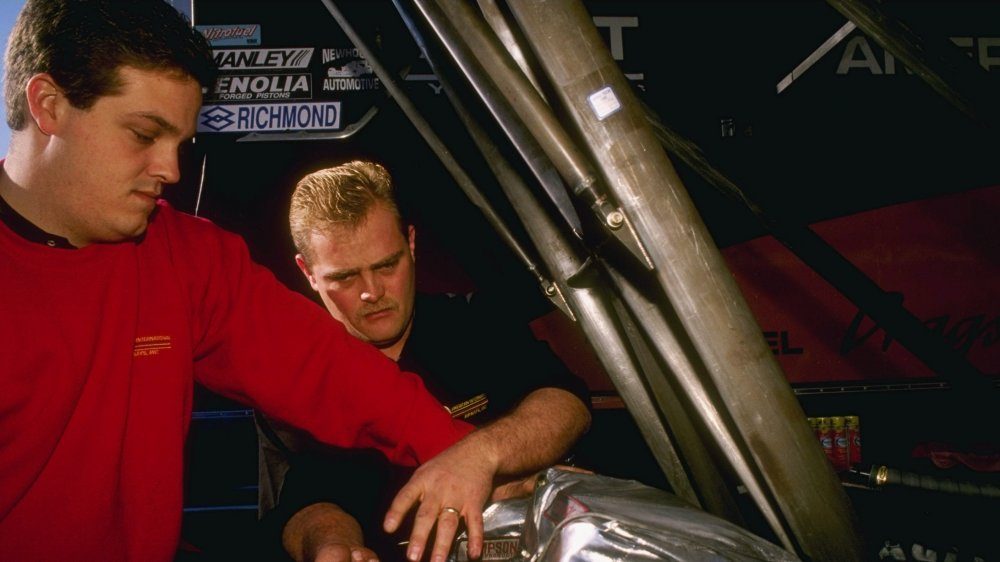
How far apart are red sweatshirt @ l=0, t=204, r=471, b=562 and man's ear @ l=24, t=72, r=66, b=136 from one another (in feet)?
0.70

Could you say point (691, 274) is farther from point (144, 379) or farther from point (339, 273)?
point (339, 273)

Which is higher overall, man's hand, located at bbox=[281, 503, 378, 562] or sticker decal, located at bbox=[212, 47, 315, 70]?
sticker decal, located at bbox=[212, 47, 315, 70]

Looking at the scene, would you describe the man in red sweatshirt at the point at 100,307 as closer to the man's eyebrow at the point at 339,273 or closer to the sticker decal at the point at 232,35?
the man's eyebrow at the point at 339,273

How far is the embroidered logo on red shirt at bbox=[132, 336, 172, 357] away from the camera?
121 cm

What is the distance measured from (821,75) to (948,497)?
252cm

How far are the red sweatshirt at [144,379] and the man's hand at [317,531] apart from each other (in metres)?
0.21

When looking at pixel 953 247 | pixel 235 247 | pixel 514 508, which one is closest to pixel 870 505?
pixel 514 508

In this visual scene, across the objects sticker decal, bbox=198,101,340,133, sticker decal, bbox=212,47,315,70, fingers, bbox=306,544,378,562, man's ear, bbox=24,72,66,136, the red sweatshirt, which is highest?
sticker decal, bbox=212,47,315,70

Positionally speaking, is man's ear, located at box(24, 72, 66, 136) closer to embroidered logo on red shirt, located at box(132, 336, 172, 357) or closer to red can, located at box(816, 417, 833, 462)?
embroidered logo on red shirt, located at box(132, 336, 172, 357)

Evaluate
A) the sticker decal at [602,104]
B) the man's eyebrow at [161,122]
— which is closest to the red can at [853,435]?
the sticker decal at [602,104]

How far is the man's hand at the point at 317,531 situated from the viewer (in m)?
1.29

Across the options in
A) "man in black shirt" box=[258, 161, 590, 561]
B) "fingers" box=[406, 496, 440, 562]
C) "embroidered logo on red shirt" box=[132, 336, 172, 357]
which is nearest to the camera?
"fingers" box=[406, 496, 440, 562]

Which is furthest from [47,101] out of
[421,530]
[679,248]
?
[679,248]

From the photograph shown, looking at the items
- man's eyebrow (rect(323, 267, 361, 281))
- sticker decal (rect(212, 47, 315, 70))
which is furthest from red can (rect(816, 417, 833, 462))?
sticker decal (rect(212, 47, 315, 70))
